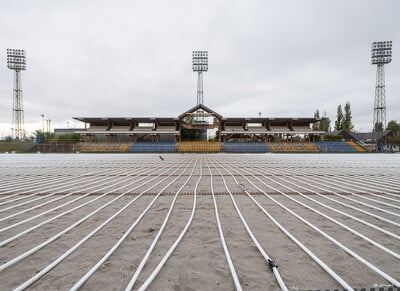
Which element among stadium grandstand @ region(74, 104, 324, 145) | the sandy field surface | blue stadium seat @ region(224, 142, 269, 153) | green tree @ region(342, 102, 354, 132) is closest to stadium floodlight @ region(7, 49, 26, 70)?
stadium grandstand @ region(74, 104, 324, 145)

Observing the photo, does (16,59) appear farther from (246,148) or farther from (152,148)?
(246,148)

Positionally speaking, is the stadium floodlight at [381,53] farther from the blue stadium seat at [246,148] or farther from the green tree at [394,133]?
the blue stadium seat at [246,148]

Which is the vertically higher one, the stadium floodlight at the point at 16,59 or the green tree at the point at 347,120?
the stadium floodlight at the point at 16,59

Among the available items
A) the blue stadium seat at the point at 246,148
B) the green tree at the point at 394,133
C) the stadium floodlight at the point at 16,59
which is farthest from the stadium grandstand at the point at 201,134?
the green tree at the point at 394,133

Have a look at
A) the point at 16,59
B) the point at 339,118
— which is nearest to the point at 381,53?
the point at 339,118

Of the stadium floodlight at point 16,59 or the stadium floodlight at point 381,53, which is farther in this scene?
the stadium floodlight at point 16,59

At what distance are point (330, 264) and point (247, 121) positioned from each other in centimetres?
3888

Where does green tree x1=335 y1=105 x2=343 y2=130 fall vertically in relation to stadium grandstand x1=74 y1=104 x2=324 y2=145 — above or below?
above

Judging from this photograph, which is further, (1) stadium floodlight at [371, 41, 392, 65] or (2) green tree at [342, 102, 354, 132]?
(2) green tree at [342, 102, 354, 132]

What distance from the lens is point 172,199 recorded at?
4.76 m

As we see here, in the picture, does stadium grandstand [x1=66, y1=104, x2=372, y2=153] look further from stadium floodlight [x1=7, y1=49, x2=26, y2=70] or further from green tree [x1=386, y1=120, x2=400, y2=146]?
green tree [x1=386, y1=120, x2=400, y2=146]

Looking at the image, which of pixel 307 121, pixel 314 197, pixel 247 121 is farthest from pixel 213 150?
pixel 314 197

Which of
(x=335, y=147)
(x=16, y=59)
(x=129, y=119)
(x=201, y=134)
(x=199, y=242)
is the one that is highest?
(x=16, y=59)

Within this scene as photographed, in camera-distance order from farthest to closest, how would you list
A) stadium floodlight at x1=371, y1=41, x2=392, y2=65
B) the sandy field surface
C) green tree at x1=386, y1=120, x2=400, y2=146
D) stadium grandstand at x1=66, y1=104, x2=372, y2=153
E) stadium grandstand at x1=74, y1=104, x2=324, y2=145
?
green tree at x1=386, y1=120, x2=400, y2=146 < stadium grandstand at x1=74, y1=104, x2=324, y2=145 < stadium floodlight at x1=371, y1=41, x2=392, y2=65 < stadium grandstand at x1=66, y1=104, x2=372, y2=153 < the sandy field surface
